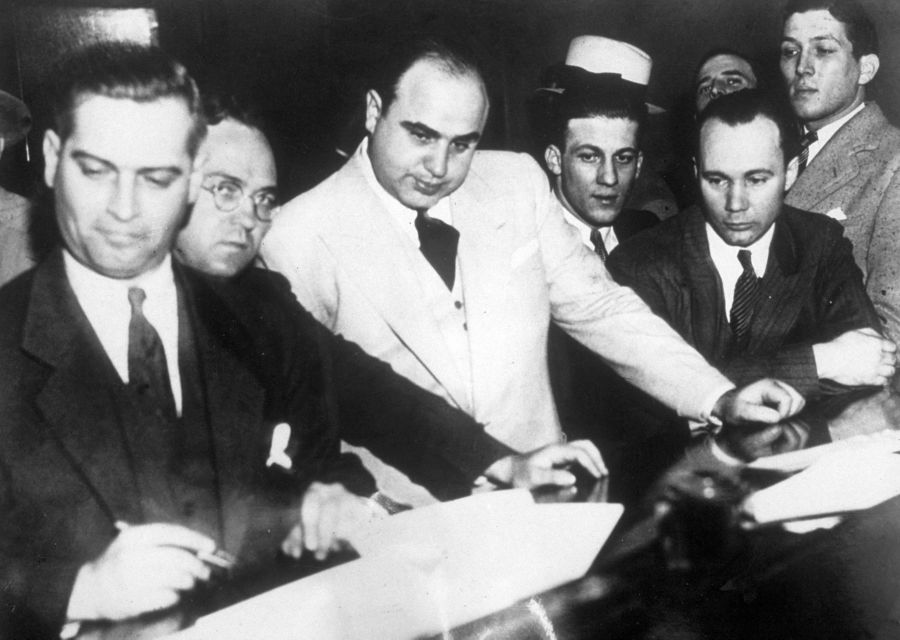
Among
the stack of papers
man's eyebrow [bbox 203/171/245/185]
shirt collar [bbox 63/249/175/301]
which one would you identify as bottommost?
the stack of papers

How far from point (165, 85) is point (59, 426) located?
2.16ft

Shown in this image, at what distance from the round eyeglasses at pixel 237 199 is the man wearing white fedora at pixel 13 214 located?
1.11 ft

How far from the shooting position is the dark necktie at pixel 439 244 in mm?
1940

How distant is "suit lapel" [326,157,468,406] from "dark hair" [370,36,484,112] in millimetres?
166

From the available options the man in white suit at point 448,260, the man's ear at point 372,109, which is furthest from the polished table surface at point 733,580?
the man's ear at point 372,109

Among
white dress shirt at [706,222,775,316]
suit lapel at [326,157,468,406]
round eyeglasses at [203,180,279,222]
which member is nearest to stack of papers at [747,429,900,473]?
white dress shirt at [706,222,775,316]

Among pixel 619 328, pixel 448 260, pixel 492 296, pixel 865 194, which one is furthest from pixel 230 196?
pixel 865 194

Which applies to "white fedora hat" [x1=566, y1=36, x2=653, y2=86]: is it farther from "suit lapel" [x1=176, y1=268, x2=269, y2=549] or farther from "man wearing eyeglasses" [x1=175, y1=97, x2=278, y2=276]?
"suit lapel" [x1=176, y1=268, x2=269, y2=549]

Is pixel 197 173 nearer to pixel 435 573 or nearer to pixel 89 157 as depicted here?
pixel 89 157

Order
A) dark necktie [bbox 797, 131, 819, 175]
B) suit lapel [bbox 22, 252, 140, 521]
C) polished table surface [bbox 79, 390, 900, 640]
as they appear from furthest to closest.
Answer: dark necktie [bbox 797, 131, 819, 175] < polished table surface [bbox 79, 390, 900, 640] < suit lapel [bbox 22, 252, 140, 521]

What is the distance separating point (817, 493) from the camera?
2.13 metres

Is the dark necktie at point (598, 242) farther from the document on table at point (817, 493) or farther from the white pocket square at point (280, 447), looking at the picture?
the white pocket square at point (280, 447)

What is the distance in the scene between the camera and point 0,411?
1.59m

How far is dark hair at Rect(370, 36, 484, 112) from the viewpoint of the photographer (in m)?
1.89
